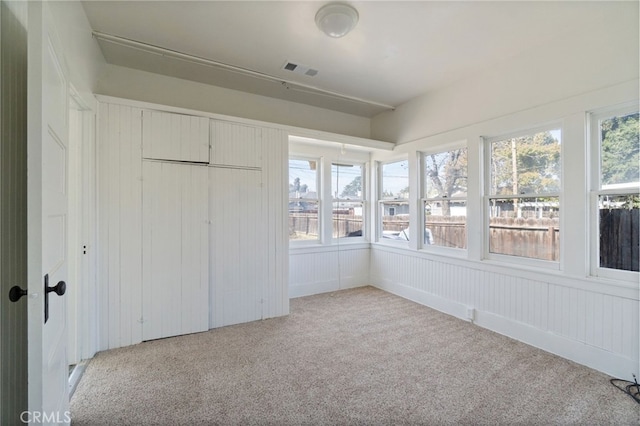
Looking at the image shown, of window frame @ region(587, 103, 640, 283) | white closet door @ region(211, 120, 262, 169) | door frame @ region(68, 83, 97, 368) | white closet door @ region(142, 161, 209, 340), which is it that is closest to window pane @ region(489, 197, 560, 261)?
window frame @ region(587, 103, 640, 283)

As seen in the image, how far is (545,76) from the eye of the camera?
2.87m

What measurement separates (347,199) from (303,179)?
0.91 meters

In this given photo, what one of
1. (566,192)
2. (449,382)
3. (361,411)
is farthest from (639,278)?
(361,411)

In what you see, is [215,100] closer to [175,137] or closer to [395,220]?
[175,137]

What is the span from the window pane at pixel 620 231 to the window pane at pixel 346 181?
320 cm

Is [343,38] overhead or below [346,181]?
overhead

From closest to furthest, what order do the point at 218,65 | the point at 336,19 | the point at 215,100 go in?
the point at 336,19 → the point at 218,65 → the point at 215,100

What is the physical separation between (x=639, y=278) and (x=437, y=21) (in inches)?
107

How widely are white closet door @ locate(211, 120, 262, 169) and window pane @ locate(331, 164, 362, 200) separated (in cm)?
166

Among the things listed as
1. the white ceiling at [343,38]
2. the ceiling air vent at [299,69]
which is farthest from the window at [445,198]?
the ceiling air vent at [299,69]

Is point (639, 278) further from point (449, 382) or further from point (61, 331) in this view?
point (61, 331)

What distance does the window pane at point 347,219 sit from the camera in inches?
195

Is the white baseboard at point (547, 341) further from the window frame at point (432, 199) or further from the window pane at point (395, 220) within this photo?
the window pane at point (395, 220)

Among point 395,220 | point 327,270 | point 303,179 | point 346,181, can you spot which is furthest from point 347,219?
point 303,179
